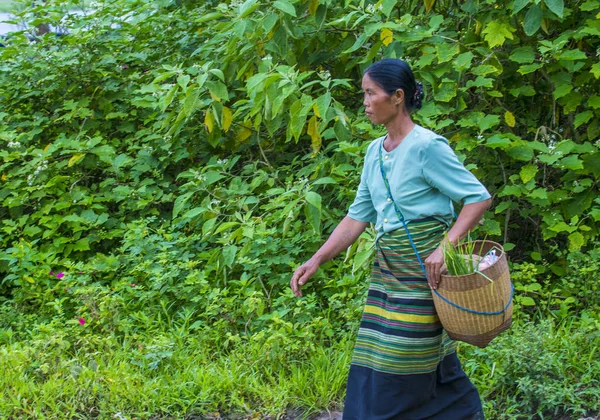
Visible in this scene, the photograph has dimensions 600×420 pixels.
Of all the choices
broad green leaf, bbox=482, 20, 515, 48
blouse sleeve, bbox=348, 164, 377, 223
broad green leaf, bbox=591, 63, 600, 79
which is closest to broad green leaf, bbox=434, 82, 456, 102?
broad green leaf, bbox=482, 20, 515, 48

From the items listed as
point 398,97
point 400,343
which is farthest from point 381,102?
point 400,343

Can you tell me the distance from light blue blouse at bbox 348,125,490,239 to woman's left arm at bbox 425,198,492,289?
3cm

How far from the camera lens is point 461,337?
2740 millimetres

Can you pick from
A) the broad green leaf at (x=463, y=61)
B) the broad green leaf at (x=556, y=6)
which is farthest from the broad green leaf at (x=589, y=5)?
the broad green leaf at (x=463, y=61)

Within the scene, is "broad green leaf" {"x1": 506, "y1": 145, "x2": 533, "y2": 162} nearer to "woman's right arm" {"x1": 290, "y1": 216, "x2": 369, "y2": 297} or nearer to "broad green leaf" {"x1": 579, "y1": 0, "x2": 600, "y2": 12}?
"broad green leaf" {"x1": 579, "y1": 0, "x2": 600, "y2": 12}

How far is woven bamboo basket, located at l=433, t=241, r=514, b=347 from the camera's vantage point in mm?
2637

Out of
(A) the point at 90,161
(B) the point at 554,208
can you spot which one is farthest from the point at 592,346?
(A) the point at 90,161

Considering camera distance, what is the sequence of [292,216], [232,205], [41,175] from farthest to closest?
[41,175]
[232,205]
[292,216]

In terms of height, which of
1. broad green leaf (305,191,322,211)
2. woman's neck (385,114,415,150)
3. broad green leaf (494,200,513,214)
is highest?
woman's neck (385,114,415,150)

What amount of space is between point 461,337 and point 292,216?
72.3 inches

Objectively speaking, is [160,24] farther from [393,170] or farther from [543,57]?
[393,170]

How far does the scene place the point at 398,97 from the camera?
2766 millimetres

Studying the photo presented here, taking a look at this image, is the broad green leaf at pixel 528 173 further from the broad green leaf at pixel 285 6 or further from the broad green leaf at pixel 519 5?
the broad green leaf at pixel 285 6

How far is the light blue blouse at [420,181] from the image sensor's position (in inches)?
106
